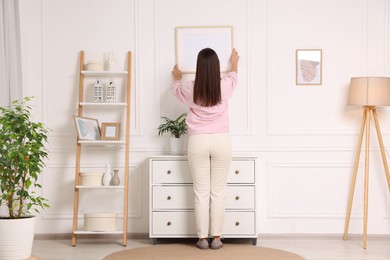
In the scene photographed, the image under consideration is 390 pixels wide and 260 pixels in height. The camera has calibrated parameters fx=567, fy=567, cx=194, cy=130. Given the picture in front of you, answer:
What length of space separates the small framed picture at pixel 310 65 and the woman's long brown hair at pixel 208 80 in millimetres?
1037

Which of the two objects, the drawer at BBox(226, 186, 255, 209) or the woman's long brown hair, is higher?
the woman's long brown hair

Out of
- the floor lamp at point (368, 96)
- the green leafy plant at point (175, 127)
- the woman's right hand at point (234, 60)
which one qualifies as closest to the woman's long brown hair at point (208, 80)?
the woman's right hand at point (234, 60)

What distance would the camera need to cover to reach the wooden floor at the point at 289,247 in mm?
4188

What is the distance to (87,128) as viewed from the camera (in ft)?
16.0

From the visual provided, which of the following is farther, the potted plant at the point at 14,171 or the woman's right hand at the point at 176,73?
the woman's right hand at the point at 176,73

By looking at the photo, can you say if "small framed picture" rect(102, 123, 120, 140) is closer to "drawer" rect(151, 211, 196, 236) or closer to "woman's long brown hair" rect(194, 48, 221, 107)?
"drawer" rect(151, 211, 196, 236)

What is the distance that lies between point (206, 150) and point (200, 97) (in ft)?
1.35

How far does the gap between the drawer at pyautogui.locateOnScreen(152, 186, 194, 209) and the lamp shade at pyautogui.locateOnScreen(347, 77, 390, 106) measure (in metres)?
1.59

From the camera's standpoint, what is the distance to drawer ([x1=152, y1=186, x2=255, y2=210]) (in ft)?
15.1

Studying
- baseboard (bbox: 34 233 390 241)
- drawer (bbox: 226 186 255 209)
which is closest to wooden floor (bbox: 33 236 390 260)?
baseboard (bbox: 34 233 390 241)

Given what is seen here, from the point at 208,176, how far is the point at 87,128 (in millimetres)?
1191

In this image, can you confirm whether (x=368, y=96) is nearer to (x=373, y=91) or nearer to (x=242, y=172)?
(x=373, y=91)

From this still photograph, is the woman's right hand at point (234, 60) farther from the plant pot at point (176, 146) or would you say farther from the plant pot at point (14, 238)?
the plant pot at point (14, 238)

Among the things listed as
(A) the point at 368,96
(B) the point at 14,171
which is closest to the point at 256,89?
(A) the point at 368,96
